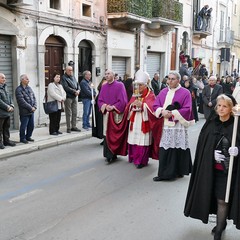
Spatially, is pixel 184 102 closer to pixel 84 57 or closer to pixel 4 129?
pixel 4 129

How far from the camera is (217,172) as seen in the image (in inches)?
156

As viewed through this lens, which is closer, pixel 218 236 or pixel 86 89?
pixel 218 236

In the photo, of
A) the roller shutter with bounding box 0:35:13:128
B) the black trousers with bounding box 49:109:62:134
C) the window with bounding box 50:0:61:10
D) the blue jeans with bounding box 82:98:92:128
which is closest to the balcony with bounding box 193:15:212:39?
the window with bounding box 50:0:61:10

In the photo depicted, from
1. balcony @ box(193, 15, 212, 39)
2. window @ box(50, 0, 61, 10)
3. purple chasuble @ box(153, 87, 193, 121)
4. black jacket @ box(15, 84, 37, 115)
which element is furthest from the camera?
balcony @ box(193, 15, 212, 39)

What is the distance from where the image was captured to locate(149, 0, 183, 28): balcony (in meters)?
19.1

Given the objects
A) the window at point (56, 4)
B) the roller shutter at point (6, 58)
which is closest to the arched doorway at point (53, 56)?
the window at point (56, 4)

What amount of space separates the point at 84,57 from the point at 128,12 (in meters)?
2.97

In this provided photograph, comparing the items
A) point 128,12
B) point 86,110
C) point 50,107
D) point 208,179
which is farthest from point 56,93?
point 128,12

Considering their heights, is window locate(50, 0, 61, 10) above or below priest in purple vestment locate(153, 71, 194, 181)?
above

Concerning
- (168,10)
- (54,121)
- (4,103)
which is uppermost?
(168,10)

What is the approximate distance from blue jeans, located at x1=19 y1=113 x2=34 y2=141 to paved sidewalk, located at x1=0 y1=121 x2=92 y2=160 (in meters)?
0.23

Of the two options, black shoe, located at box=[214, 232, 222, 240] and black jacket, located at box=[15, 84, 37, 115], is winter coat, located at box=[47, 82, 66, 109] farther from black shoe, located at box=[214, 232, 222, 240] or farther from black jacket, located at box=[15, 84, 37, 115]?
black shoe, located at box=[214, 232, 222, 240]

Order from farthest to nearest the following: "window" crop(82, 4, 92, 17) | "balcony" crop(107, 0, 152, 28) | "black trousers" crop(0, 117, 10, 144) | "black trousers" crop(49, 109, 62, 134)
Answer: "balcony" crop(107, 0, 152, 28), "window" crop(82, 4, 92, 17), "black trousers" crop(49, 109, 62, 134), "black trousers" crop(0, 117, 10, 144)

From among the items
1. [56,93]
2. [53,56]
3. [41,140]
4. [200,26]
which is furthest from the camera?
[200,26]
